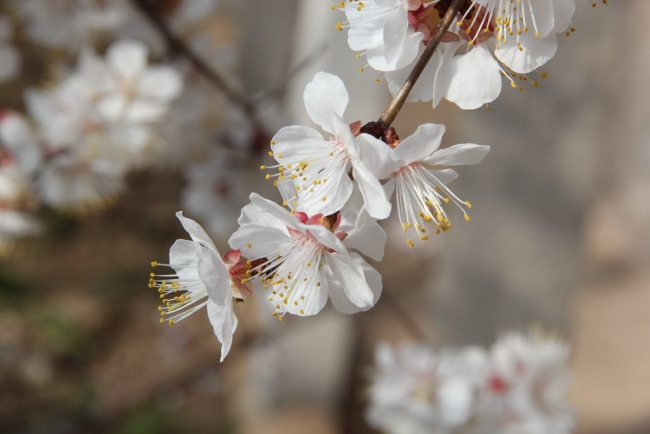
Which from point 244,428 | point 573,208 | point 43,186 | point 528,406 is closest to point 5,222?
point 43,186

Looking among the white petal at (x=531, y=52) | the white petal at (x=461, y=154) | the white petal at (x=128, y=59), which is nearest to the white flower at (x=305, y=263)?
the white petal at (x=461, y=154)

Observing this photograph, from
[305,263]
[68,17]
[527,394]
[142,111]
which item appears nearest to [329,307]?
[527,394]

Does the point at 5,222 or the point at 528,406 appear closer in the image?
the point at 528,406

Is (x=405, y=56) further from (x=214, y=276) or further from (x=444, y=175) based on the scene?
(x=214, y=276)

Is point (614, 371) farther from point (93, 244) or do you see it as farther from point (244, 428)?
point (93, 244)

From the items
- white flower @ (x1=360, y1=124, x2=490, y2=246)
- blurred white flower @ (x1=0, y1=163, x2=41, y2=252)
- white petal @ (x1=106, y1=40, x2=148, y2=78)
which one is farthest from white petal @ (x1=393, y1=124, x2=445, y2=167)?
blurred white flower @ (x1=0, y1=163, x2=41, y2=252)
